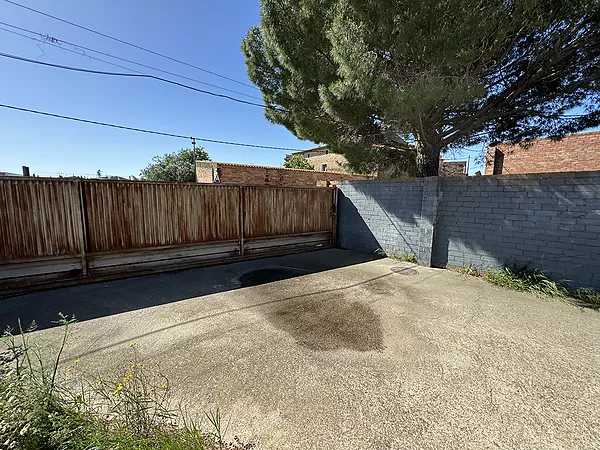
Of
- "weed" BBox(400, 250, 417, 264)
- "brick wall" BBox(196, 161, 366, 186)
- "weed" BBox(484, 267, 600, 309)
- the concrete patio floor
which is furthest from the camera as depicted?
"brick wall" BBox(196, 161, 366, 186)

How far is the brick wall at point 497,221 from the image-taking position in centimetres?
382

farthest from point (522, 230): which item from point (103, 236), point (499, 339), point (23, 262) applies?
point (23, 262)

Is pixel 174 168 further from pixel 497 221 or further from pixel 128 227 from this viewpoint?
pixel 497 221

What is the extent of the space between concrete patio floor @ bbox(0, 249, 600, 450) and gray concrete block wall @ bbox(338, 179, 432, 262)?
1.77 metres

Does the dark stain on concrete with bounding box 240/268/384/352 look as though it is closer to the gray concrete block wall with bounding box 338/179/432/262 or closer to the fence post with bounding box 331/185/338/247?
the gray concrete block wall with bounding box 338/179/432/262

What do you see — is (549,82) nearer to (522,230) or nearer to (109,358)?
(522,230)

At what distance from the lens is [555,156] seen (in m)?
10.8

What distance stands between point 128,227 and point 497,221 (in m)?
6.79

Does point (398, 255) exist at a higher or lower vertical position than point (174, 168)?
lower

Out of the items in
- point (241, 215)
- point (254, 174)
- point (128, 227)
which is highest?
point (254, 174)

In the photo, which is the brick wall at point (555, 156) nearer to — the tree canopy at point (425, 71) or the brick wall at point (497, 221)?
the tree canopy at point (425, 71)

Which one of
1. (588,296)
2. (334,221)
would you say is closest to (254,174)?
(334,221)

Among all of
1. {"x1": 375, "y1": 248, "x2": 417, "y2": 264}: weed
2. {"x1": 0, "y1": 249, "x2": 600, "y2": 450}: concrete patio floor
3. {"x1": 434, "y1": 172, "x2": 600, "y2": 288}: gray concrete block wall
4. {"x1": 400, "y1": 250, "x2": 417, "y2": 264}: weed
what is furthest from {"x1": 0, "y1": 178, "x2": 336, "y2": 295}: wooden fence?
{"x1": 434, "y1": 172, "x2": 600, "y2": 288}: gray concrete block wall

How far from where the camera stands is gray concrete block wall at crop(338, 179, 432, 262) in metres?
5.79
